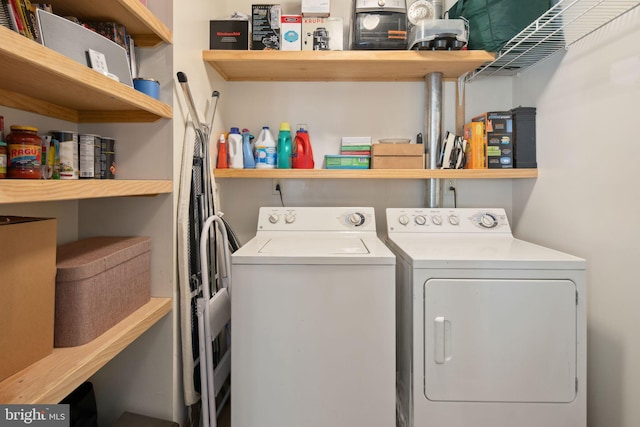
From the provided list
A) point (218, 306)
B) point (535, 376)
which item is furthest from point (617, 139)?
point (218, 306)

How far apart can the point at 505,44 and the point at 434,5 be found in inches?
22.8

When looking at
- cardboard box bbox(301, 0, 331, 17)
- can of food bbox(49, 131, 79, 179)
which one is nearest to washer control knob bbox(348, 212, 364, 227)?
cardboard box bbox(301, 0, 331, 17)

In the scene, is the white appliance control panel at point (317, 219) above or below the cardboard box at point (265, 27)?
below

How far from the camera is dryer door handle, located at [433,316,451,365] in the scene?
127cm

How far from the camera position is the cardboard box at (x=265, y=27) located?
1.84m

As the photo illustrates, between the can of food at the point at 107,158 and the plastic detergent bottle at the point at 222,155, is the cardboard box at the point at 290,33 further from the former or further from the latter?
Result: the can of food at the point at 107,158

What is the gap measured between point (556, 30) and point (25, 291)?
215 centimetres

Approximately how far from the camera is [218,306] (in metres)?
1.48

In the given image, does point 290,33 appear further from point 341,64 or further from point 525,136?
point 525,136

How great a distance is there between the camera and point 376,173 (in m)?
1.84

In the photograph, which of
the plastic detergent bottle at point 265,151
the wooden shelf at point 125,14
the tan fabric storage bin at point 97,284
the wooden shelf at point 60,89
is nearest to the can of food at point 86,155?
the wooden shelf at point 60,89

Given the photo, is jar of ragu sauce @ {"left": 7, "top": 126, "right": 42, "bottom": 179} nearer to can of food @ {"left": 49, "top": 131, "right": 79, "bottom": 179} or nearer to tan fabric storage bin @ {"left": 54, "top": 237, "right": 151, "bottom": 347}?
can of food @ {"left": 49, "top": 131, "right": 79, "bottom": 179}

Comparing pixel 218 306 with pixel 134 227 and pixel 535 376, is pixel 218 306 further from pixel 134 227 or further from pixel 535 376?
pixel 535 376

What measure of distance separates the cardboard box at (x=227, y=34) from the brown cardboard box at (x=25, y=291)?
1.33 meters
